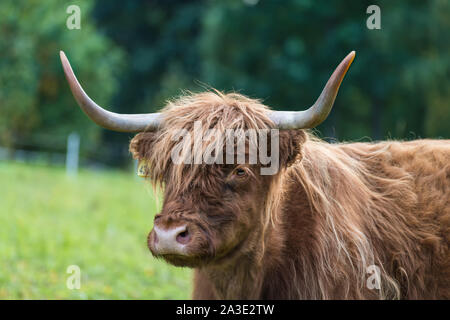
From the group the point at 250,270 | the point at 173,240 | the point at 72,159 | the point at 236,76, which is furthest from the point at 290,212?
the point at 236,76

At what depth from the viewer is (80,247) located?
24.4 feet

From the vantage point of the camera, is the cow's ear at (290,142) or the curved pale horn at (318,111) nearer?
the curved pale horn at (318,111)

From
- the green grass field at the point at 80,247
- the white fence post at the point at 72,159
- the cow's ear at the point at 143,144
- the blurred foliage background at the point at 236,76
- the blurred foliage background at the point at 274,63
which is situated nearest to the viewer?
the cow's ear at the point at 143,144

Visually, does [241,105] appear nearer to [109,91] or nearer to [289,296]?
[289,296]

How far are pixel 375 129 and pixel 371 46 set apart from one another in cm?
319

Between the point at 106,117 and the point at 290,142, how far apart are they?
1.07 metres

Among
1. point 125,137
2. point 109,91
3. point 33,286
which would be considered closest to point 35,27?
point 109,91

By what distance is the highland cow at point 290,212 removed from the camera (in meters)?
2.97

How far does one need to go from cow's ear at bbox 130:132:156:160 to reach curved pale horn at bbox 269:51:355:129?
29.3 inches

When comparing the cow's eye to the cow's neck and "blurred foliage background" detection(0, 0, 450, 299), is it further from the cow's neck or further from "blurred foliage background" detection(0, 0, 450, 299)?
"blurred foliage background" detection(0, 0, 450, 299)

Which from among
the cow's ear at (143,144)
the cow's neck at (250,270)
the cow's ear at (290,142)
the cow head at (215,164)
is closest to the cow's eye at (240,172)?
the cow head at (215,164)

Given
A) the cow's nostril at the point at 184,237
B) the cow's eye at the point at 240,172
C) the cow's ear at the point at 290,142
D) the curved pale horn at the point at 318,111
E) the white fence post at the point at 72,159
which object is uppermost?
the white fence post at the point at 72,159

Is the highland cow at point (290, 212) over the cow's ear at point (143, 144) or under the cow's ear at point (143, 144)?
under

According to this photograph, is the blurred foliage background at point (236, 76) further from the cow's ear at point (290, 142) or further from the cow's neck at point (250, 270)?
the cow's ear at point (290, 142)
